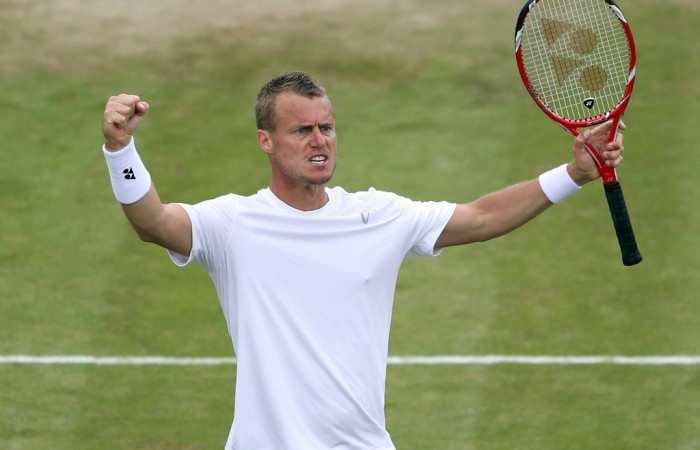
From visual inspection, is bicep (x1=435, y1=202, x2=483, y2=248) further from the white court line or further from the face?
the white court line

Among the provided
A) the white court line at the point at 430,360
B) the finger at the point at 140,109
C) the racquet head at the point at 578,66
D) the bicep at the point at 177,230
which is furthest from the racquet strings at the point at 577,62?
the finger at the point at 140,109

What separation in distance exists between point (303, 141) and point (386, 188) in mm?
6121

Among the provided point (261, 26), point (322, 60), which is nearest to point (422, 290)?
point (322, 60)

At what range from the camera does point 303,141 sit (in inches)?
243

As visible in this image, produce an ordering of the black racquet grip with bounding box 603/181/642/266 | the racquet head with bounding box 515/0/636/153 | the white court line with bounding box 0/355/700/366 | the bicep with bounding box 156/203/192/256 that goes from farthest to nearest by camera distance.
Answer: the white court line with bounding box 0/355/700/366
the racquet head with bounding box 515/0/636/153
the black racquet grip with bounding box 603/181/642/266
the bicep with bounding box 156/203/192/256

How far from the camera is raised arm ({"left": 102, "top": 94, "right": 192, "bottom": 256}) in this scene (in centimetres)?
572

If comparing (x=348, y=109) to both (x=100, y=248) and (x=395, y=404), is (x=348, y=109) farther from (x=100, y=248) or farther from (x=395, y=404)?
(x=395, y=404)

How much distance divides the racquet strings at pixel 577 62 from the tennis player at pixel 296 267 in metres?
1.43

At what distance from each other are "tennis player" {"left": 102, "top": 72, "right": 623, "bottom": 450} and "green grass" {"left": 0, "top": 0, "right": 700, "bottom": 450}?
3179 mm

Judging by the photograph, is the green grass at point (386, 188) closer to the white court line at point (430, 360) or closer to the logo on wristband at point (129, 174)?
the white court line at point (430, 360)

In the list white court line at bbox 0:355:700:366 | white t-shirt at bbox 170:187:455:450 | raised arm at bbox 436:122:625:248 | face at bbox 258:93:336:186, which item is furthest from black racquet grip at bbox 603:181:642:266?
white court line at bbox 0:355:700:366

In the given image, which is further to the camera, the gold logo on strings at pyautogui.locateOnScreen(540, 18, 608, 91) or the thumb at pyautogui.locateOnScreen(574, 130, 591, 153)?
the gold logo on strings at pyautogui.locateOnScreen(540, 18, 608, 91)

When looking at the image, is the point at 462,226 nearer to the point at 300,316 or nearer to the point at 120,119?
the point at 300,316

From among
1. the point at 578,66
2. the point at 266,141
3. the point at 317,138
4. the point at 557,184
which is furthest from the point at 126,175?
the point at 578,66
